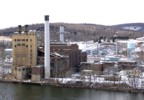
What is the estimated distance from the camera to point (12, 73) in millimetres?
10156

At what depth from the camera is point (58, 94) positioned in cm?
743

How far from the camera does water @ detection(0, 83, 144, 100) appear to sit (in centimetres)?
696

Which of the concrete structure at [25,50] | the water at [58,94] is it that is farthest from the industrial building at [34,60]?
the water at [58,94]

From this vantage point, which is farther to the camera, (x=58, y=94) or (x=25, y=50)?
(x=25, y=50)

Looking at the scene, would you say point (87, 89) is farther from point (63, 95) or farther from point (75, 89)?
point (63, 95)

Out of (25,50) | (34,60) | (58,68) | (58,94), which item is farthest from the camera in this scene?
(25,50)

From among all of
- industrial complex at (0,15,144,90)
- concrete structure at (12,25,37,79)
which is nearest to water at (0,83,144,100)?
industrial complex at (0,15,144,90)

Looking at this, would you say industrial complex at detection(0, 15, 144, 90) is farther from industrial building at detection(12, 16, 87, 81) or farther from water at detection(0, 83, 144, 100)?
water at detection(0, 83, 144, 100)

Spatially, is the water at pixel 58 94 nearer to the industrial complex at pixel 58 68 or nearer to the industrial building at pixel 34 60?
the industrial complex at pixel 58 68

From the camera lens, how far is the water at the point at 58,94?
696 centimetres

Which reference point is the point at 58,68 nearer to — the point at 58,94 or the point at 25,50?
the point at 25,50

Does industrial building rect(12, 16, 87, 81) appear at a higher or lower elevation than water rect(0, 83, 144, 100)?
higher

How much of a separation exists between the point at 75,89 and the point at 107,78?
140cm

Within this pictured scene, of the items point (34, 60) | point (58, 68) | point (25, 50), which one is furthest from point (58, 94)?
point (25, 50)
